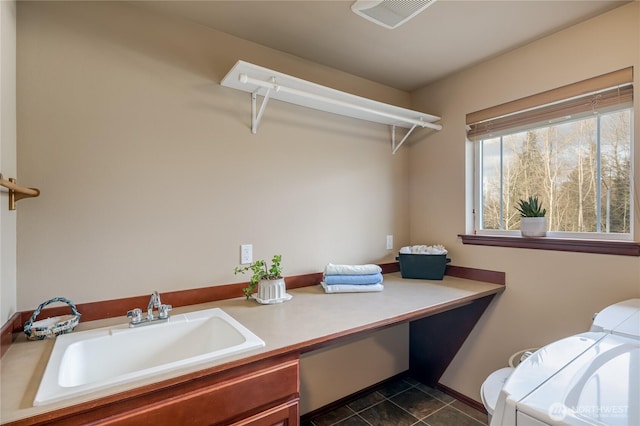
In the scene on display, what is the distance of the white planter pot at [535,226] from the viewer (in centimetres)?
177

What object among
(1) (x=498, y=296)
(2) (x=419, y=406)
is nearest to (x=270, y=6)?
(1) (x=498, y=296)

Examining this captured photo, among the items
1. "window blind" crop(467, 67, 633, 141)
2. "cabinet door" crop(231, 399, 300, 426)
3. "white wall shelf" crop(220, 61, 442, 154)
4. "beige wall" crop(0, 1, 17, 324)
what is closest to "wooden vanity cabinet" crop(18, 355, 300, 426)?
"cabinet door" crop(231, 399, 300, 426)

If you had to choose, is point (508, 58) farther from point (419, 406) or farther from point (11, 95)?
point (11, 95)

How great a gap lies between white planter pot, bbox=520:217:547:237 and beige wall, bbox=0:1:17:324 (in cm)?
238

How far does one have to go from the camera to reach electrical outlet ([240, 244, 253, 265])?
1.72 m

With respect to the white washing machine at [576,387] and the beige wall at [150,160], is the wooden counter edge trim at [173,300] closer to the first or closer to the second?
the beige wall at [150,160]

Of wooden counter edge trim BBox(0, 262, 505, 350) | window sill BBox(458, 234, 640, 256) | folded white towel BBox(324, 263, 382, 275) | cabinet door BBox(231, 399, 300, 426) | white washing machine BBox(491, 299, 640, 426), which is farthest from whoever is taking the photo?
folded white towel BBox(324, 263, 382, 275)

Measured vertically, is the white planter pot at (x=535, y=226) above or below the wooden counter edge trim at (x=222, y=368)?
above

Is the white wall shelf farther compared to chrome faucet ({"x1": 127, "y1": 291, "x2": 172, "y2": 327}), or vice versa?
the white wall shelf

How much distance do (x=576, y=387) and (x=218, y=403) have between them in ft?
3.11

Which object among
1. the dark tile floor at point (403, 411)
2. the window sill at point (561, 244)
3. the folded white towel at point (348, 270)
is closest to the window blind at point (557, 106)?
the window sill at point (561, 244)

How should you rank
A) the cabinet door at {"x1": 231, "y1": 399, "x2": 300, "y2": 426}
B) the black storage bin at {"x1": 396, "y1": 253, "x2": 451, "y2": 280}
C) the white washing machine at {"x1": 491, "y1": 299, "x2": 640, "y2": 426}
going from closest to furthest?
the white washing machine at {"x1": 491, "y1": 299, "x2": 640, "y2": 426}, the cabinet door at {"x1": 231, "y1": 399, "x2": 300, "y2": 426}, the black storage bin at {"x1": 396, "y1": 253, "x2": 451, "y2": 280}

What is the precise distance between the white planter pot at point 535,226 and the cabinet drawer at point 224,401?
1.52m

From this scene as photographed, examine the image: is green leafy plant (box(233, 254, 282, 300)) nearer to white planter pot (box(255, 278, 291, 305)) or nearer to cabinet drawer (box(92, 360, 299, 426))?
white planter pot (box(255, 278, 291, 305))
